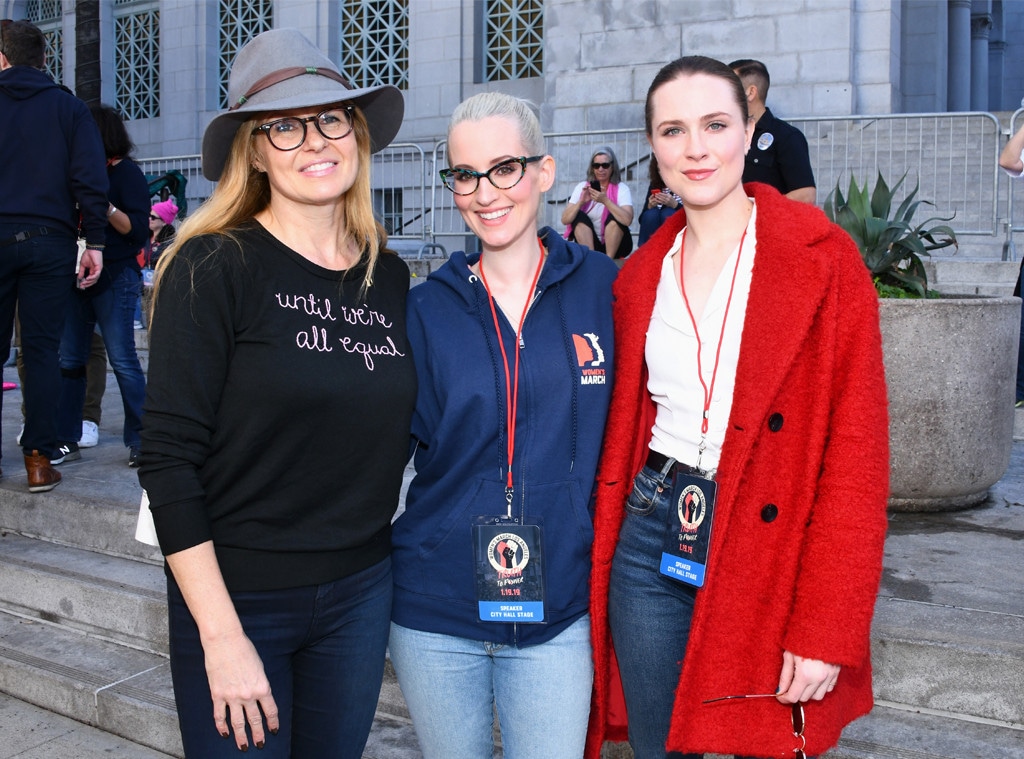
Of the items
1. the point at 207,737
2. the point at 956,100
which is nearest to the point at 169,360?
the point at 207,737

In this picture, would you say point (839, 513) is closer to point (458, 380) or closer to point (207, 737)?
point (458, 380)

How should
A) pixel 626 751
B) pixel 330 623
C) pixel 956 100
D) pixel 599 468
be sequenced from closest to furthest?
1. pixel 330 623
2. pixel 599 468
3. pixel 626 751
4. pixel 956 100

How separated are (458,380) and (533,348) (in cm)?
19

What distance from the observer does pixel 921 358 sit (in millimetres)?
4441

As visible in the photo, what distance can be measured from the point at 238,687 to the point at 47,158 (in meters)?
3.88

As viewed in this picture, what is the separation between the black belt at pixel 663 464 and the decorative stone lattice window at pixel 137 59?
17.6 metres

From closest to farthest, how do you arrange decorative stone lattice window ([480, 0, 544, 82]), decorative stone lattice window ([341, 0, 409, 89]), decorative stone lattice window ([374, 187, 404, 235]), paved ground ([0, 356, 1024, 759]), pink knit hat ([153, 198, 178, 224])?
1. paved ground ([0, 356, 1024, 759])
2. pink knit hat ([153, 198, 178, 224])
3. decorative stone lattice window ([374, 187, 404, 235])
4. decorative stone lattice window ([480, 0, 544, 82])
5. decorative stone lattice window ([341, 0, 409, 89])

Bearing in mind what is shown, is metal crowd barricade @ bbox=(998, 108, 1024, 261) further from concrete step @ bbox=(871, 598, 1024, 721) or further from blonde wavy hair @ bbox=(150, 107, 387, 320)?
blonde wavy hair @ bbox=(150, 107, 387, 320)

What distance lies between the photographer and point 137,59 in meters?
18.1

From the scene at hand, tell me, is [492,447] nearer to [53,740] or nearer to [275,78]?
[275,78]

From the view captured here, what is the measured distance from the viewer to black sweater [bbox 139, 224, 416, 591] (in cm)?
201

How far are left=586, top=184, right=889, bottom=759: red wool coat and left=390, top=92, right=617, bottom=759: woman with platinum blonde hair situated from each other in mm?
327

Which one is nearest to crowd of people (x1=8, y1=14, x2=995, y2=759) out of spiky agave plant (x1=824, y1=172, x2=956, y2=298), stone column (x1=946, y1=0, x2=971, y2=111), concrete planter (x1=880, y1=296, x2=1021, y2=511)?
concrete planter (x1=880, y1=296, x2=1021, y2=511)

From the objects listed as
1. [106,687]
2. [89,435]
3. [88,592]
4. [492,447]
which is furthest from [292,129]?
[89,435]
